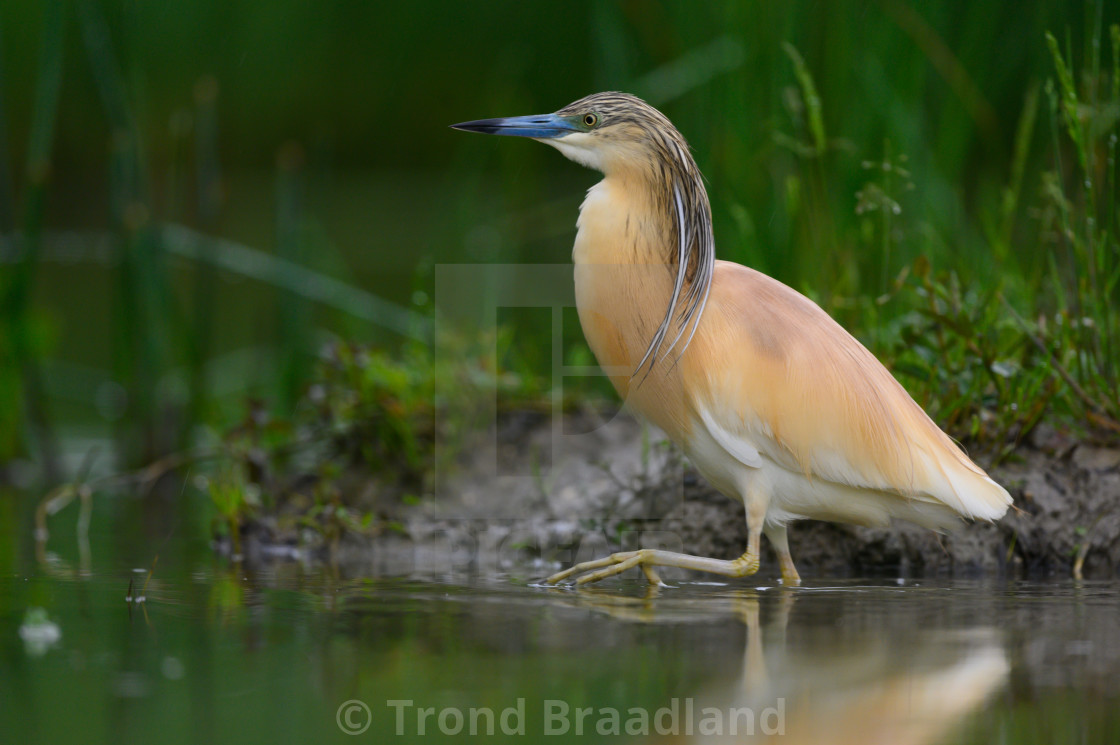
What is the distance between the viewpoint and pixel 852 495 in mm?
3465

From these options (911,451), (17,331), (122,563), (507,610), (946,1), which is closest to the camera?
(507,610)

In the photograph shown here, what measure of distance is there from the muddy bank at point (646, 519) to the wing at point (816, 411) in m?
0.43

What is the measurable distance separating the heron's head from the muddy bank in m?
1.12

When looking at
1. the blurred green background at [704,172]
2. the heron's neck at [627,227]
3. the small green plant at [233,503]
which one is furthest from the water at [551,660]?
the blurred green background at [704,172]

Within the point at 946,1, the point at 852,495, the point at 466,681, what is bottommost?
the point at 466,681

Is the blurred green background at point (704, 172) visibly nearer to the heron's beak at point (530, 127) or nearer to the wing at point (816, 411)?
the wing at point (816, 411)

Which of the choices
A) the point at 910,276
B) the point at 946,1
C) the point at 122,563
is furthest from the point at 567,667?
the point at 946,1

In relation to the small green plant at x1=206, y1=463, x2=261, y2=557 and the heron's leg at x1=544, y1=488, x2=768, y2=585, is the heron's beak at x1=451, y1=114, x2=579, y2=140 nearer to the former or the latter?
the heron's leg at x1=544, y1=488, x2=768, y2=585

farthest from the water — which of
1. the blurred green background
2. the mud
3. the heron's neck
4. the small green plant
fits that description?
the blurred green background

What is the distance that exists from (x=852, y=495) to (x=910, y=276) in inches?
46.9

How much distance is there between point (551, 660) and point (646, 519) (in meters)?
1.74

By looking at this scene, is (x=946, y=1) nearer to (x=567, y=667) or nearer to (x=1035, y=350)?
(x=1035, y=350)

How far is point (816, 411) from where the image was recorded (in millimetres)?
3443

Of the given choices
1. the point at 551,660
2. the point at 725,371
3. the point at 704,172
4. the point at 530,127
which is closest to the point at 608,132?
the point at 530,127
